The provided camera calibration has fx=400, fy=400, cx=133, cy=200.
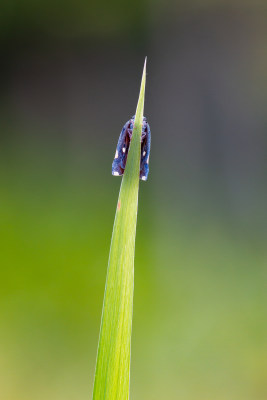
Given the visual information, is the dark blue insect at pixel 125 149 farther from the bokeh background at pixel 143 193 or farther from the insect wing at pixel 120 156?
the bokeh background at pixel 143 193

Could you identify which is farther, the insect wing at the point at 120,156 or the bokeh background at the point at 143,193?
the bokeh background at the point at 143,193

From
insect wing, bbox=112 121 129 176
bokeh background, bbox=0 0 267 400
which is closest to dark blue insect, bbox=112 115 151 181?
insect wing, bbox=112 121 129 176

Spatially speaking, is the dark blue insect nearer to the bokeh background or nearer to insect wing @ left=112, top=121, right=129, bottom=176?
insect wing @ left=112, top=121, right=129, bottom=176

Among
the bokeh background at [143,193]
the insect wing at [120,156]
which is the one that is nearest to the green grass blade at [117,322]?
the insect wing at [120,156]

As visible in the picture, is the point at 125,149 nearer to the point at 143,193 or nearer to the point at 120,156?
the point at 120,156

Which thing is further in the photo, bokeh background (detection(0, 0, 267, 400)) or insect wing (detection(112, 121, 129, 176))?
bokeh background (detection(0, 0, 267, 400))

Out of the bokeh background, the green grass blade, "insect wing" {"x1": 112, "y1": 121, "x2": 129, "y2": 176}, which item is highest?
the bokeh background

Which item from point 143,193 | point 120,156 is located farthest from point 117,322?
point 143,193

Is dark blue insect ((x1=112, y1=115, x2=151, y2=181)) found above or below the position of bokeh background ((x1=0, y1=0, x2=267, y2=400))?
below

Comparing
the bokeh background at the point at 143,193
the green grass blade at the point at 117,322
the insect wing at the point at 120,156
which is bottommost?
the green grass blade at the point at 117,322
